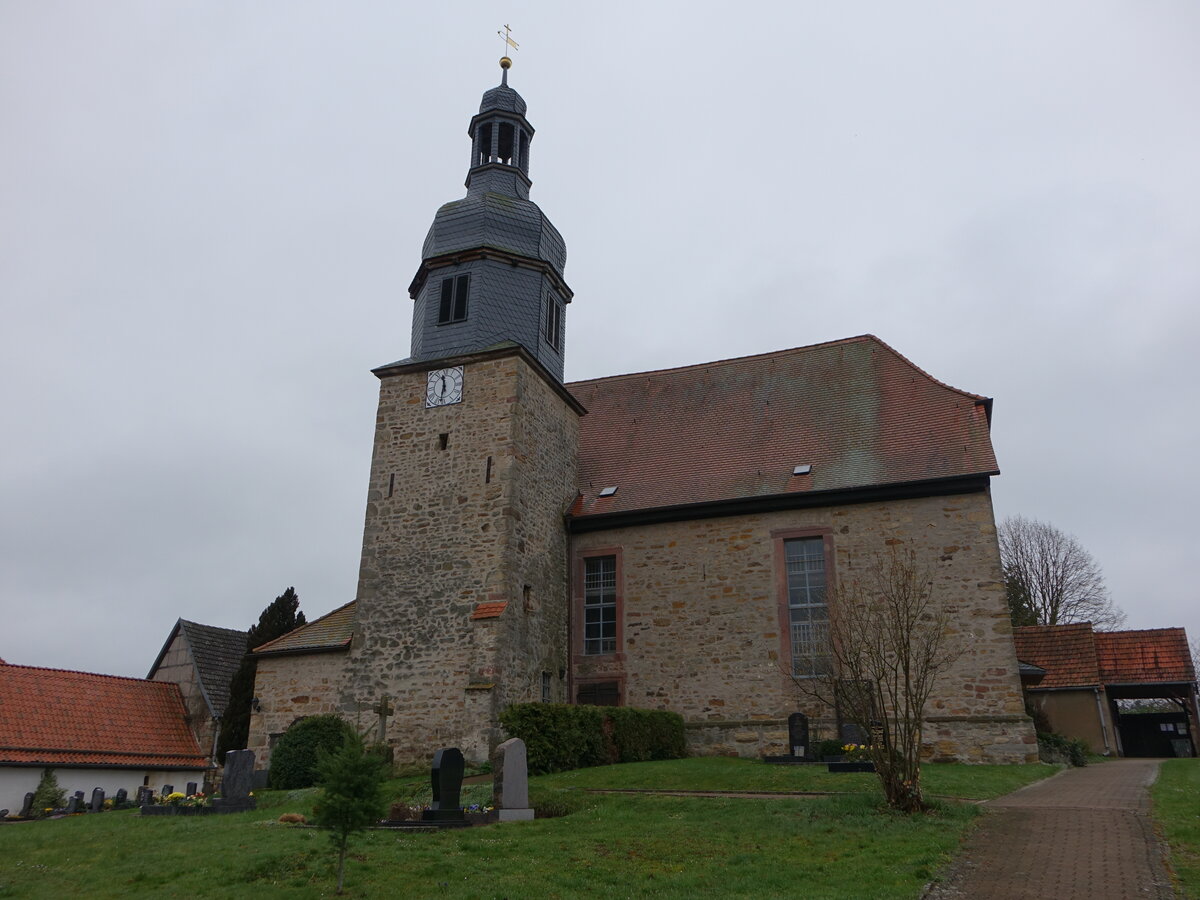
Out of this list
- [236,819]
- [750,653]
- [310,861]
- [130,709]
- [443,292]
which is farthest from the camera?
[130,709]

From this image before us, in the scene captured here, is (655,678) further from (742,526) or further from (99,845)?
(99,845)

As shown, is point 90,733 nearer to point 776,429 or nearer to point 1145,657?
point 776,429

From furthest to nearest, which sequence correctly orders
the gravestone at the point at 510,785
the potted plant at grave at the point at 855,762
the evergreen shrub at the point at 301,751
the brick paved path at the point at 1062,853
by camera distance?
the evergreen shrub at the point at 301,751, the potted plant at grave at the point at 855,762, the gravestone at the point at 510,785, the brick paved path at the point at 1062,853

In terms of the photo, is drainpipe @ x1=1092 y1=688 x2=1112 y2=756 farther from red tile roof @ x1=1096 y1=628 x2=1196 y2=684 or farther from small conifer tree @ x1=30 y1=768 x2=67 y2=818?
small conifer tree @ x1=30 y1=768 x2=67 y2=818

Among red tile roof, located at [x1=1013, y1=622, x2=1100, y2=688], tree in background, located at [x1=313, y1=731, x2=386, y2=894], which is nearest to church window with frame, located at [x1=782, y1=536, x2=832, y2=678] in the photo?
red tile roof, located at [x1=1013, y1=622, x2=1100, y2=688]

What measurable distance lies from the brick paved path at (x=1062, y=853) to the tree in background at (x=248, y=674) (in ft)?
52.5

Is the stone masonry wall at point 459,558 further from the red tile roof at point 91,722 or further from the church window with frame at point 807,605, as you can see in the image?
the red tile roof at point 91,722

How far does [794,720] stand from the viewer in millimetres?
16781

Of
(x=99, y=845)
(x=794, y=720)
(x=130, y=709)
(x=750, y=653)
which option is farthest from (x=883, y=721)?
(x=130, y=709)

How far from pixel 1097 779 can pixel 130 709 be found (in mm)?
21797

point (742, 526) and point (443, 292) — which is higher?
point (443, 292)

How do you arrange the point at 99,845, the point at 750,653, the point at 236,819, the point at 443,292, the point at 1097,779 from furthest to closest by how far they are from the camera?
1. the point at 443,292
2. the point at 750,653
3. the point at 1097,779
4. the point at 236,819
5. the point at 99,845

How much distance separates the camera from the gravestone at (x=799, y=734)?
1650cm

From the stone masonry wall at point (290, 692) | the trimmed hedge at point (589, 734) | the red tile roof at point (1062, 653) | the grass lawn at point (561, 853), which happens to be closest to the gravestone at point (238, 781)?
the grass lawn at point (561, 853)
